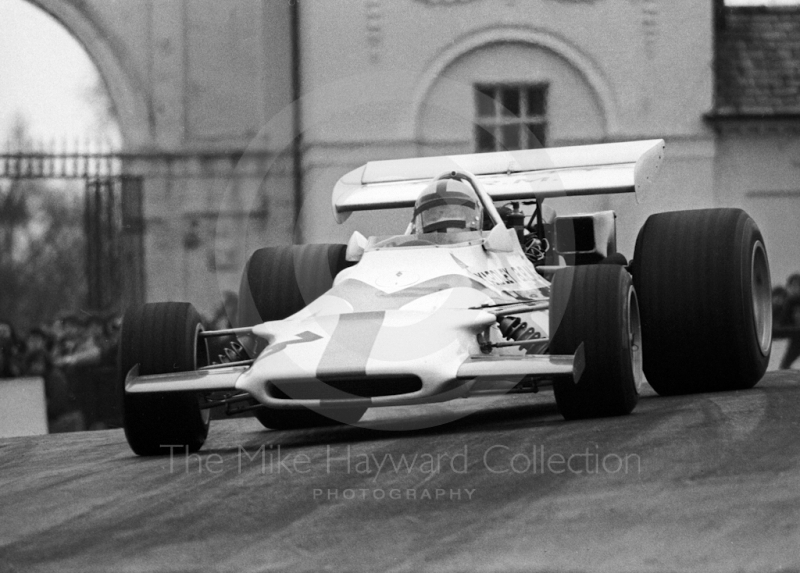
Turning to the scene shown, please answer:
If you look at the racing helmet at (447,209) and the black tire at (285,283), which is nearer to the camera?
the racing helmet at (447,209)

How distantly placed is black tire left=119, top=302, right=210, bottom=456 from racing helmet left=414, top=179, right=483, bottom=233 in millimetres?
1715

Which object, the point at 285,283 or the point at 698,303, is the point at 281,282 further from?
the point at 698,303

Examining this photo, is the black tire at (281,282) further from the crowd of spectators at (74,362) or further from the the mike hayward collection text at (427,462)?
the crowd of spectators at (74,362)

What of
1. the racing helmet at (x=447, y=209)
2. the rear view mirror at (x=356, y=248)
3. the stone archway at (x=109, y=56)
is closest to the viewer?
the racing helmet at (x=447, y=209)

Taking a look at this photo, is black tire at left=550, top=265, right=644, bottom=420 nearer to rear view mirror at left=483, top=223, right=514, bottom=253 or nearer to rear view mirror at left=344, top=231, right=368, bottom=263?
rear view mirror at left=483, top=223, right=514, bottom=253

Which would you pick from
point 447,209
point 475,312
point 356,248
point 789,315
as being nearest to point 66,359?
point 356,248

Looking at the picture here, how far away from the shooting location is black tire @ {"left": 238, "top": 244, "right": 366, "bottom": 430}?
9539 millimetres

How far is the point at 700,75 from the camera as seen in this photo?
62.1 ft

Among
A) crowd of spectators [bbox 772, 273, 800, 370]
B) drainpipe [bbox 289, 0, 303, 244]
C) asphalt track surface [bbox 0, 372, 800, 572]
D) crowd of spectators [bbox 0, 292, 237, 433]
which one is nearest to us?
asphalt track surface [bbox 0, 372, 800, 572]

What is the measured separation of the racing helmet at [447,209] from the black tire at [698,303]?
1.03 metres

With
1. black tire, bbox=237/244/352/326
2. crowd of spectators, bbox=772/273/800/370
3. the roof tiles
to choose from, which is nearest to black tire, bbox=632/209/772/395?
black tire, bbox=237/244/352/326

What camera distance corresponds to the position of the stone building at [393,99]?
18750mm

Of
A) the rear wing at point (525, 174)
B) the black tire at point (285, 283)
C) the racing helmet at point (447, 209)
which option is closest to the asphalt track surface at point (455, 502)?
the racing helmet at point (447, 209)

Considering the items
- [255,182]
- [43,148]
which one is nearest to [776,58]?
[255,182]
